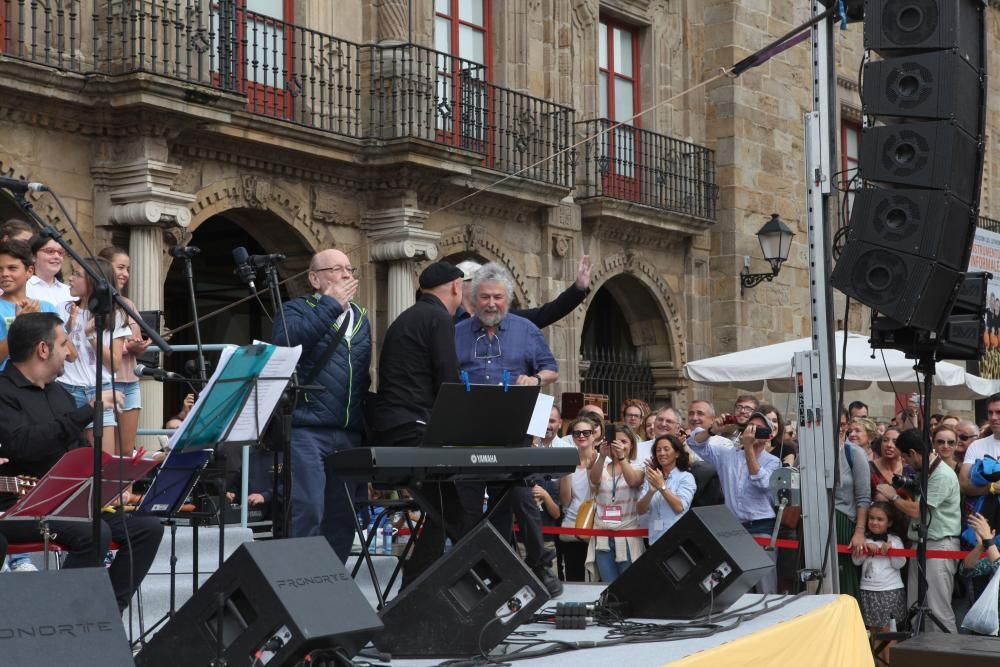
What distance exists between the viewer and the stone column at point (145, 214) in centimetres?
1266

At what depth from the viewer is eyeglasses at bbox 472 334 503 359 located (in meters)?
7.43

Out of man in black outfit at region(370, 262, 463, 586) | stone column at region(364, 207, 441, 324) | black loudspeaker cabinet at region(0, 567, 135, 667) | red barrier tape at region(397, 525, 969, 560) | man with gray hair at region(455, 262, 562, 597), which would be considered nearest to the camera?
black loudspeaker cabinet at region(0, 567, 135, 667)

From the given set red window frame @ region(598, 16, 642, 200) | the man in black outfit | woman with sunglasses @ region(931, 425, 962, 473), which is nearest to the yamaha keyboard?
the man in black outfit

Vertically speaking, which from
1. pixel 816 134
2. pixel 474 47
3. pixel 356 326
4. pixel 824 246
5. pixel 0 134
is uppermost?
pixel 474 47

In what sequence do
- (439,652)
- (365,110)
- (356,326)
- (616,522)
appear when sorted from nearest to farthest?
(439,652), (356,326), (616,522), (365,110)

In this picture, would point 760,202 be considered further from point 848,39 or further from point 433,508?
point 433,508

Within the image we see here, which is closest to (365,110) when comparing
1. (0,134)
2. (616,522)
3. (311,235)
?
(311,235)

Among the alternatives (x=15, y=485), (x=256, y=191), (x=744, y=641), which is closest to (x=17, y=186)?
(x=15, y=485)

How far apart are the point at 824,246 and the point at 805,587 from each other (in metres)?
1.88

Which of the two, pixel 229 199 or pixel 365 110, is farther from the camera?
pixel 365 110

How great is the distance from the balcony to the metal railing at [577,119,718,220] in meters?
0.60

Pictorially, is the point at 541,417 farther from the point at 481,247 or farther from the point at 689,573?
the point at 481,247

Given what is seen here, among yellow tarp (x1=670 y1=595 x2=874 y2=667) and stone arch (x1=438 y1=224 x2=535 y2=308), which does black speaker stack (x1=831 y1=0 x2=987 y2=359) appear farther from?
stone arch (x1=438 y1=224 x2=535 y2=308)

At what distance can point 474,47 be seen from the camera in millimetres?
17125
